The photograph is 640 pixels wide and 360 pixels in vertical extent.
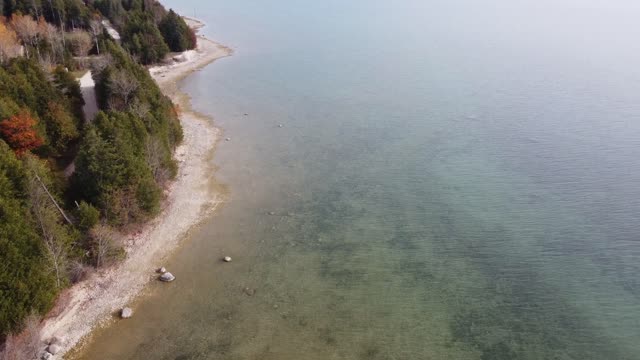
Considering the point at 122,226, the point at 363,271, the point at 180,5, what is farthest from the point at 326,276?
the point at 180,5

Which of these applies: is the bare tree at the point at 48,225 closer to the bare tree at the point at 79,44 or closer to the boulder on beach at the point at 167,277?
the boulder on beach at the point at 167,277

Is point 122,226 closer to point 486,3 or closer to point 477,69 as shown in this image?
point 477,69

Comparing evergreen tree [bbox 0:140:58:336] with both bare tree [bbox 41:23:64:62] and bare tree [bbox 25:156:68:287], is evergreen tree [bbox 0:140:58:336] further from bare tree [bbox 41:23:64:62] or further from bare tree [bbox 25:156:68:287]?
bare tree [bbox 41:23:64:62]

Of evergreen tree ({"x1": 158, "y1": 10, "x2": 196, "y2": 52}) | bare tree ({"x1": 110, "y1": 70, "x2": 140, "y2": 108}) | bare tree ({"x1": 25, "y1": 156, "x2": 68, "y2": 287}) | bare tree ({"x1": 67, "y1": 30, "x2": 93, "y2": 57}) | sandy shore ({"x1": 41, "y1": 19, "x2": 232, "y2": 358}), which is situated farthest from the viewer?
evergreen tree ({"x1": 158, "y1": 10, "x2": 196, "y2": 52})

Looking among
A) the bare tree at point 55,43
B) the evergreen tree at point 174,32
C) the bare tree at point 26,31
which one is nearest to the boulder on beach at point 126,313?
the bare tree at point 55,43

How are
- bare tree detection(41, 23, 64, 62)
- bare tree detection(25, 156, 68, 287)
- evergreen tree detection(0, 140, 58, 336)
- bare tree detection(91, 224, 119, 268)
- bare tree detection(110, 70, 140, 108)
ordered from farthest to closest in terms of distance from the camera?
bare tree detection(41, 23, 64, 62) → bare tree detection(110, 70, 140, 108) → bare tree detection(91, 224, 119, 268) → bare tree detection(25, 156, 68, 287) → evergreen tree detection(0, 140, 58, 336)

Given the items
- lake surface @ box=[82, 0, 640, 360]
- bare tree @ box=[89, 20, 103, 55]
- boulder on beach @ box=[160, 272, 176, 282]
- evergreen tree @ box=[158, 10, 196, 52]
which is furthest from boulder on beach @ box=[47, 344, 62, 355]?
evergreen tree @ box=[158, 10, 196, 52]

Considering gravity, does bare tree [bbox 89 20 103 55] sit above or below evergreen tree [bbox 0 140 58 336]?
above
